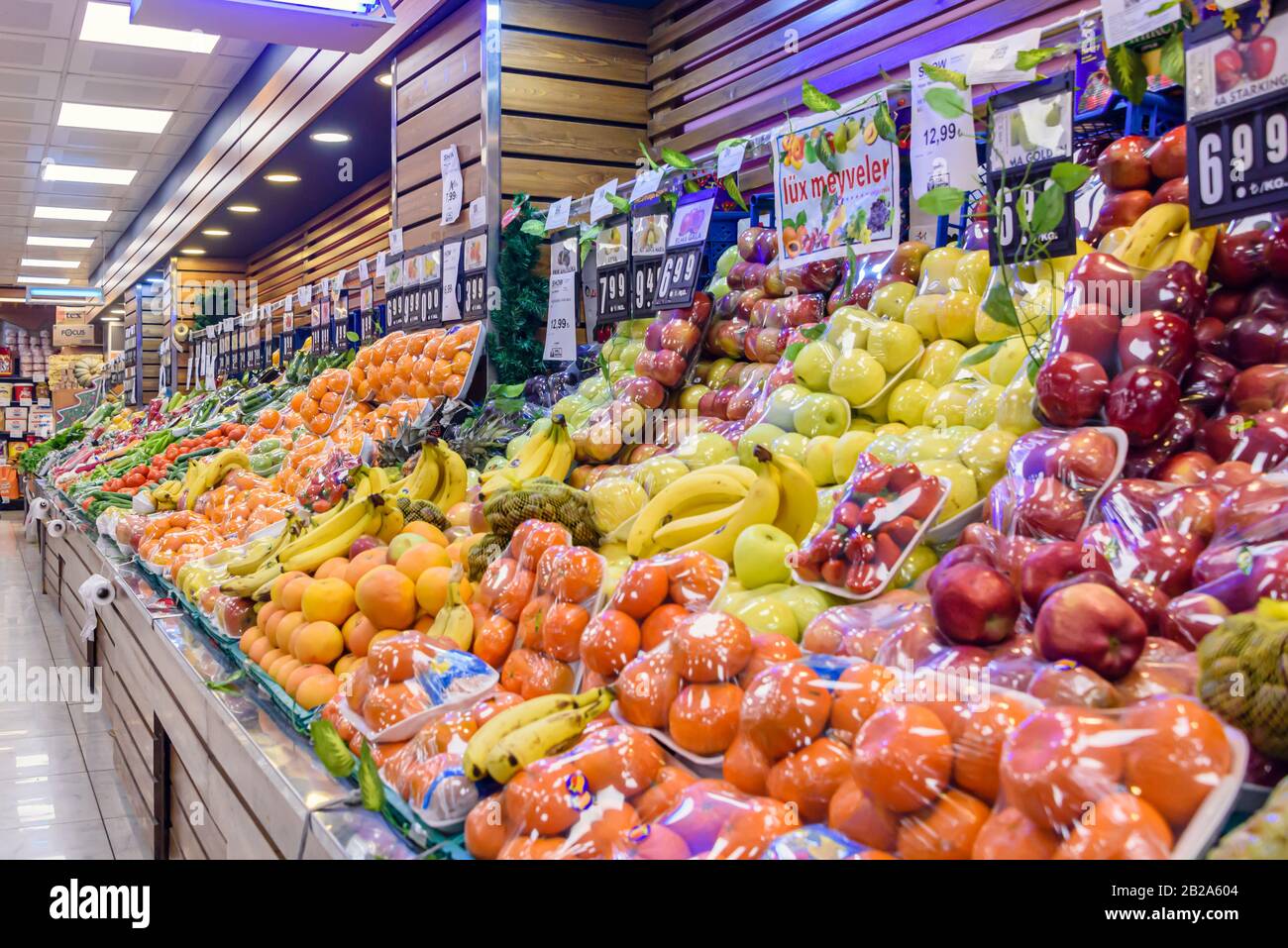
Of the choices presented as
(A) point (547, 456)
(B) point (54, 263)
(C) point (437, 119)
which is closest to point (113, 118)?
(C) point (437, 119)

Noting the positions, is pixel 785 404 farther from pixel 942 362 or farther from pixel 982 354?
pixel 982 354

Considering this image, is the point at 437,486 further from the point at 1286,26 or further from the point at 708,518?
the point at 1286,26

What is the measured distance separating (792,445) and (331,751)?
1.08m

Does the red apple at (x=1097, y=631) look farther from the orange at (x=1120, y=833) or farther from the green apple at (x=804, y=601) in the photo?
the green apple at (x=804, y=601)

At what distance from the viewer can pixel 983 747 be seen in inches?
36.3

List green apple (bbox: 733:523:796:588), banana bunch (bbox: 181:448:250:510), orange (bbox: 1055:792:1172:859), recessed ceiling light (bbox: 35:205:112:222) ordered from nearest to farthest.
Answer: orange (bbox: 1055:792:1172:859) → green apple (bbox: 733:523:796:588) → banana bunch (bbox: 181:448:250:510) → recessed ceiling light (bbox: 35:205:112:222)

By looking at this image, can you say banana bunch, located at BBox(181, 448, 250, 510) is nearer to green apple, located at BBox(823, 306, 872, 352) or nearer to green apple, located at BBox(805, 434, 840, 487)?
green apple, located at BBox(823, 306, 872, 352)

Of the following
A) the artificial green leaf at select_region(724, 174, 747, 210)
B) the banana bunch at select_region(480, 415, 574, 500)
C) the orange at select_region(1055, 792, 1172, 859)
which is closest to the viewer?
the orange at select_region(1055, 792, 1172, 859)

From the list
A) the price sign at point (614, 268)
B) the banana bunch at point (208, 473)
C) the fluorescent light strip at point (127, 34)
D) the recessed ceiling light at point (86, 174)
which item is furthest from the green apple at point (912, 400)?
the recessed ceiling light at point (86, 174)

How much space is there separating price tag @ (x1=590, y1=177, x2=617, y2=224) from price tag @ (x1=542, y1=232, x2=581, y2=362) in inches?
10.0

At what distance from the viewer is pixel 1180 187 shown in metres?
1.71

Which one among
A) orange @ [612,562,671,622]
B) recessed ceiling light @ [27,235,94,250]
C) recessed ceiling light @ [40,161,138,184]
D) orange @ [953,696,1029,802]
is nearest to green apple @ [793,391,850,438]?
orange @ [612,562,671,622]

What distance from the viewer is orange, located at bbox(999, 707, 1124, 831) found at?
0.81m
